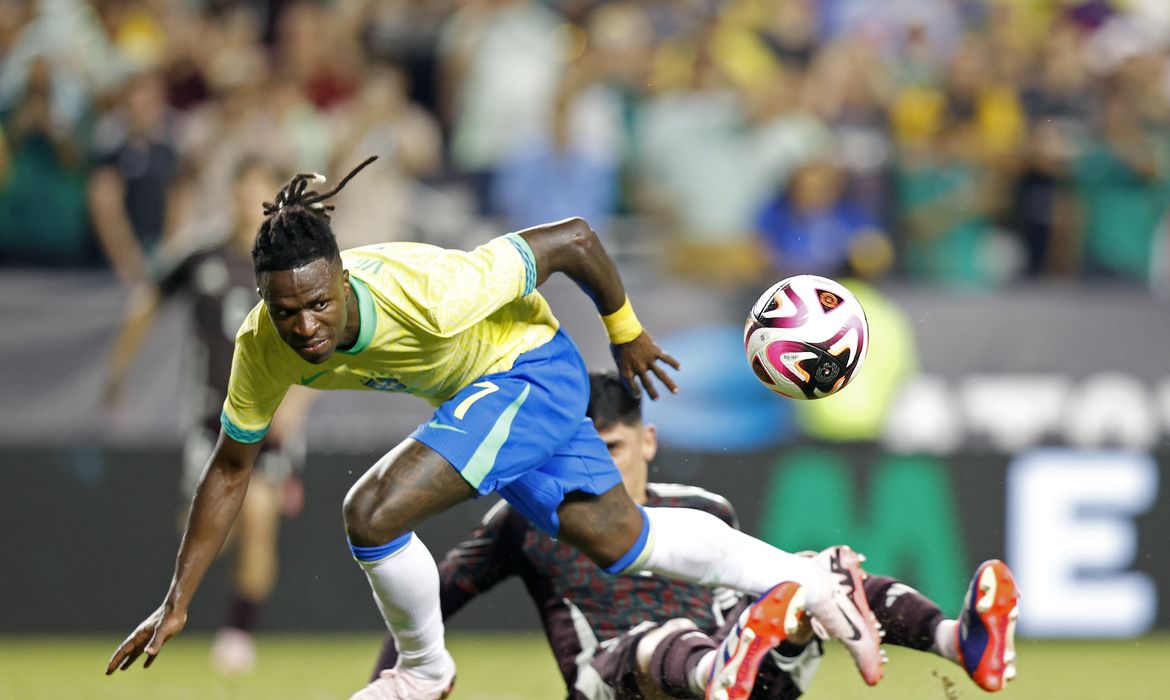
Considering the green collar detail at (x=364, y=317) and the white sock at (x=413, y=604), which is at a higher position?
the green collar detail at (x=364, y=317)

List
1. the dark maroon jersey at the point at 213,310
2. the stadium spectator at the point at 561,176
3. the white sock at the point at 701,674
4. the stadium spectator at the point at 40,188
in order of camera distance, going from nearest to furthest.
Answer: the white sock at the point at 701,674 → the dark maroon jersey at the point at 213,310 → the stadium spectator at the point at 40,188 → the stadium spectator at the point at 561,176

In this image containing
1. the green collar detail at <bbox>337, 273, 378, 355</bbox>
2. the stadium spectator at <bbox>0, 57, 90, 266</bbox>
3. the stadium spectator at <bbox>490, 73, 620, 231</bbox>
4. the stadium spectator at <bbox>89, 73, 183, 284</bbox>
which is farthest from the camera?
the stadium spectator at <bbox>490, 73, 620, 231</bbox>

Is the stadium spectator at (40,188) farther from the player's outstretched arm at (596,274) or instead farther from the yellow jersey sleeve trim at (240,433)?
the player's outstretched arm at (596,274)

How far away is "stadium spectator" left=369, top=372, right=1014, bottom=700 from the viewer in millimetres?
5578

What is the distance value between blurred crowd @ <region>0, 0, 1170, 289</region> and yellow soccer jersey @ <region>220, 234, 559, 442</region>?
4.45m

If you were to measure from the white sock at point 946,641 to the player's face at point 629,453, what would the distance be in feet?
3.91

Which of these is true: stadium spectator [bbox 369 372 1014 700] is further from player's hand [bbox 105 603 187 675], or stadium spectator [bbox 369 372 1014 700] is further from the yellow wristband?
player's hand [bbox 105 603 187 675]

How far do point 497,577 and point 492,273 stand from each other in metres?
1.37

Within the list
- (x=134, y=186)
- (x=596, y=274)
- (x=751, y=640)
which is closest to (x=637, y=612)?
(x=751, y=640)

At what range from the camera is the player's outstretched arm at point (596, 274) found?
5.62 metres

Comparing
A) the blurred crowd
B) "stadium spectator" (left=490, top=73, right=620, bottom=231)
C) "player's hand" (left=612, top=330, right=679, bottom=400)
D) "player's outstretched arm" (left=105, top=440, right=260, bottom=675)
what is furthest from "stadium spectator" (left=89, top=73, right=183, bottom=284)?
"player's hand" (left=612, top=330, right=679, bottom=400)

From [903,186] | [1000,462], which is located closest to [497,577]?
[1000,462]

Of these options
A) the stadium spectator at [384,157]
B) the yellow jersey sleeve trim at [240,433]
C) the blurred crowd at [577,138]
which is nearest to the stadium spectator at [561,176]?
the blurred crowd at [577,138]

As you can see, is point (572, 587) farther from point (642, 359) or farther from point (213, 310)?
point (213, 310)
